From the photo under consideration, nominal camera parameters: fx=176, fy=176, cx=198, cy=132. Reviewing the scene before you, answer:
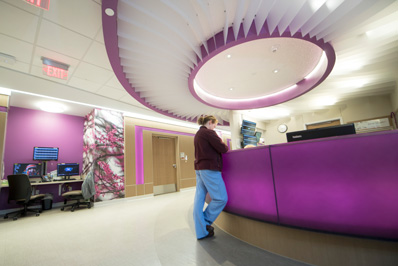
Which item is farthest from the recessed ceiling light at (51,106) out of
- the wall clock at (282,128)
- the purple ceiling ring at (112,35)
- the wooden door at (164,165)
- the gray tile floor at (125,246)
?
the wall clock at (282,128)

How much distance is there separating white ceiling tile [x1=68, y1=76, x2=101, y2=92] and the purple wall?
2.47 m

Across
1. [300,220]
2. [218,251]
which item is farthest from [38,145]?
[300,220]

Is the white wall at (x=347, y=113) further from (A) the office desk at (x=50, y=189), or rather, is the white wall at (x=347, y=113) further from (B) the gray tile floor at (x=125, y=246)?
(A) the office desk at (x=50, y=189)

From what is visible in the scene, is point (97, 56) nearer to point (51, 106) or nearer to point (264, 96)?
point (51, 106)

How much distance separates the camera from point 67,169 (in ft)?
18.3

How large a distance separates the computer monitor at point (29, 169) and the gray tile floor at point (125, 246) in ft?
7.77

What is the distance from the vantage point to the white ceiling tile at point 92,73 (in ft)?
12.1

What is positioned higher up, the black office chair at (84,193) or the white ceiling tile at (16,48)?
the white ceiling tile at (16,48)

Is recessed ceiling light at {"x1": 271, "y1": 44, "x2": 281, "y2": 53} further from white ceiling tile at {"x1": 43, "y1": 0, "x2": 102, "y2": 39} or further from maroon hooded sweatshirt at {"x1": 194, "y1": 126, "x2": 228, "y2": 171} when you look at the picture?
white ceiling tile at {"x1": 43, "y1": 0, "x2": 102, "y2": 39}

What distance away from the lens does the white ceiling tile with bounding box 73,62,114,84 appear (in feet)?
12.1

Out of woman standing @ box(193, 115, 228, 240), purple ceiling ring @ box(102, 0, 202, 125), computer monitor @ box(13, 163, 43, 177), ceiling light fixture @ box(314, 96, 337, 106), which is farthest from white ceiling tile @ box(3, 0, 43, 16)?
ceiling light fixture @ box(314, 96, 337, 106)

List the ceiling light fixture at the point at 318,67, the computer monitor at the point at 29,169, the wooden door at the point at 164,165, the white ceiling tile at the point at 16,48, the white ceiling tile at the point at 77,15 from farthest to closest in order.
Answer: the wooden door at the point at 164,165, the computer monitor at the point at 29,169, the ceiling light fixture at the point at 318,67, the white ceiling tile at the point at 16,48, the white ceiling tile at the point at 77,15

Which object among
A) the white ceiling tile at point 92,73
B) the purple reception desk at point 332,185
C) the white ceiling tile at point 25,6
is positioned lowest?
the purple reception desk at point 332,185

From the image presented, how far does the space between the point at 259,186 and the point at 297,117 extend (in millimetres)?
7607
